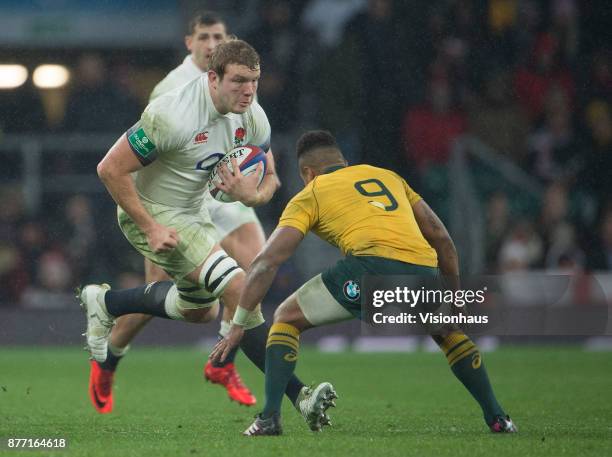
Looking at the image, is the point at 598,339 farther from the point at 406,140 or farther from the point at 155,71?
the point at 155,71

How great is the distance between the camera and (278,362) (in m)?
6.33

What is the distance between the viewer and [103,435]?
6465 millimetres

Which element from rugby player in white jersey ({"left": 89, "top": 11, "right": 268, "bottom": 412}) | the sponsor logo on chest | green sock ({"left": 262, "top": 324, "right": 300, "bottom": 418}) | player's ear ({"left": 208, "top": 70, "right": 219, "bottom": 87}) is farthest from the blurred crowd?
green sock ({"left": 262, "top": 324, "right": 300, "bottom": 418})

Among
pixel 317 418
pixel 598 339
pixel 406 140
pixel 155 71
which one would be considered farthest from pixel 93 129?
pixel 317 418

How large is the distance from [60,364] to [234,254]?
4.40m

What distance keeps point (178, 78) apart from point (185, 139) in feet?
4.78

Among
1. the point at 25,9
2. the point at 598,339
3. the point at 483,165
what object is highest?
the point at 25,9

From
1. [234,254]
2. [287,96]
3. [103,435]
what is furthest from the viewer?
[287,96]

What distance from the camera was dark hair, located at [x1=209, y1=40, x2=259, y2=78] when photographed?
6934mm

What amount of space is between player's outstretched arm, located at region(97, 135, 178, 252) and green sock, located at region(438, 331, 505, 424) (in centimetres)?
159

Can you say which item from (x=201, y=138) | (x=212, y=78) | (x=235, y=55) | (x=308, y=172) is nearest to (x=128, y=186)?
(x=201, y=138)

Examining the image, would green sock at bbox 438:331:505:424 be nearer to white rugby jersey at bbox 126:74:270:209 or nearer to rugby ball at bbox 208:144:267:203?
rugby ball at bbox 208:144:267:203

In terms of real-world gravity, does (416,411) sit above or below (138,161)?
below

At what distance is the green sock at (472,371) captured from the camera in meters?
6.35
